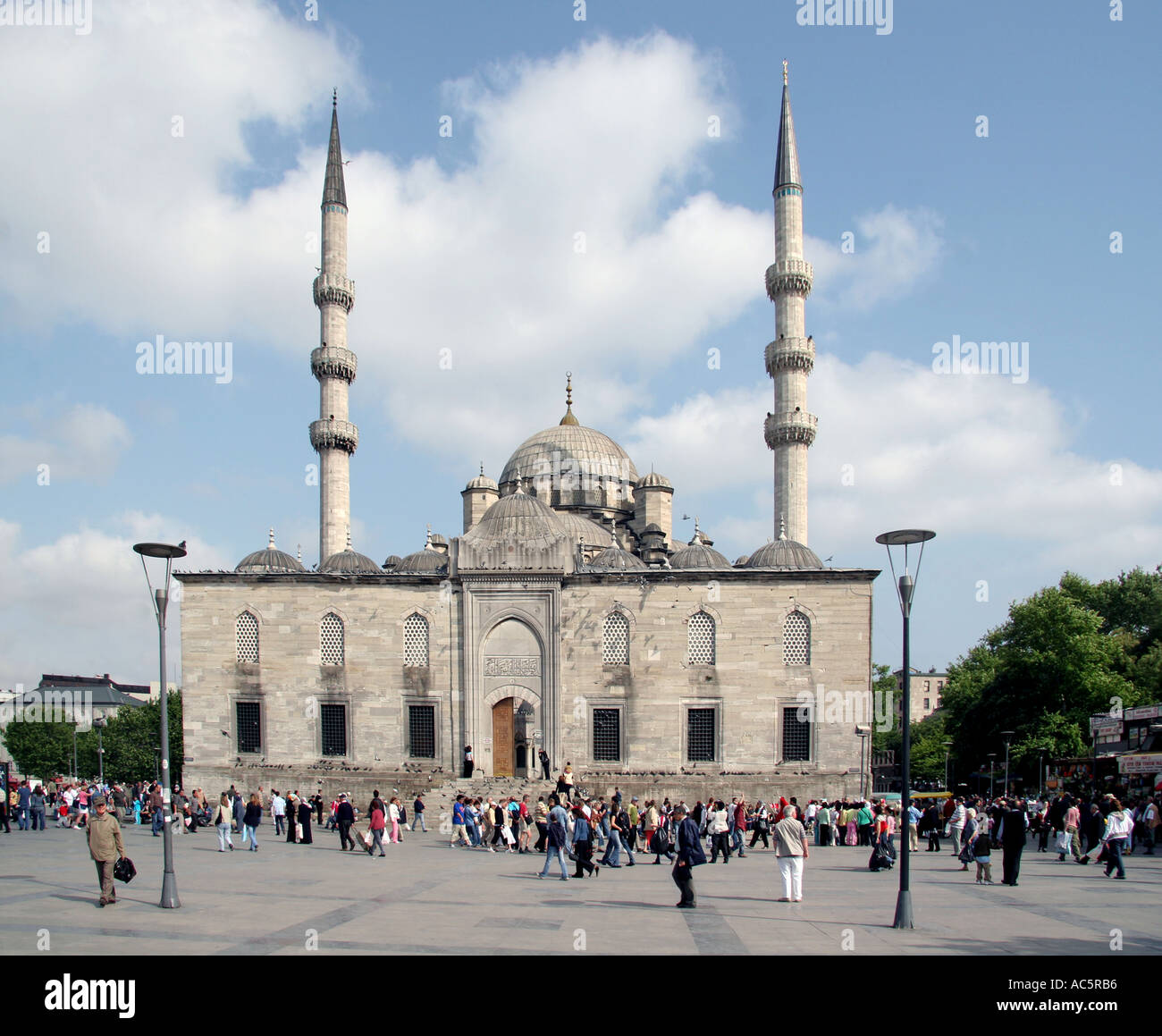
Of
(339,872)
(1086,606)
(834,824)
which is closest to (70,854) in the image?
(339,872)

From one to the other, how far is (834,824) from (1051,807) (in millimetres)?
5765

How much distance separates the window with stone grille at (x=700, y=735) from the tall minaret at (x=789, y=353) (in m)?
11.4

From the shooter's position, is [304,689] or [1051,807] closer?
[1051,807]

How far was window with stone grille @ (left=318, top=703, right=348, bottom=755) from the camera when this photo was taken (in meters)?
39.2

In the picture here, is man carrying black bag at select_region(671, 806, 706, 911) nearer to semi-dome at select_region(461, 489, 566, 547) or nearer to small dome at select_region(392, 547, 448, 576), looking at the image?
semi-dome at select_region(461, 489, 566, 547)

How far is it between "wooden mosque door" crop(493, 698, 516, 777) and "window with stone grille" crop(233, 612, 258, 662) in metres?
9.68

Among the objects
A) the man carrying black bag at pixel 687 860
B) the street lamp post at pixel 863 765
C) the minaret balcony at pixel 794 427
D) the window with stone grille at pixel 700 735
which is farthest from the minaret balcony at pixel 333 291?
the man carrying black bag at pixel 687 860

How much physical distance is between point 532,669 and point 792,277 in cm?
2287

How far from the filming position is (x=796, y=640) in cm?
3819

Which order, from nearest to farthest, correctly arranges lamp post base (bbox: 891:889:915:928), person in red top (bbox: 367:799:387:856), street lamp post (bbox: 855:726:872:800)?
1. lamp post base (bbox: 891:889:915:928)
2. person in red top (bbox: 367:799:387:856)
3. street lamp post (bbox: 855:726:872:800)

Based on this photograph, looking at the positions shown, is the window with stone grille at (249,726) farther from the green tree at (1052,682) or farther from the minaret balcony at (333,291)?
the green tree at (1052,682)

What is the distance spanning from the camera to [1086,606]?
62844 millimetres

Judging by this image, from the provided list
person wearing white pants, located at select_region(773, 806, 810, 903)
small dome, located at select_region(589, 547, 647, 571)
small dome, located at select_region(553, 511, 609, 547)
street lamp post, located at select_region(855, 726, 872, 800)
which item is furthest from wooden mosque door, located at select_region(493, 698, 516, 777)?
person wearing white pants, located at select_region(773, 806, 810, 903)
